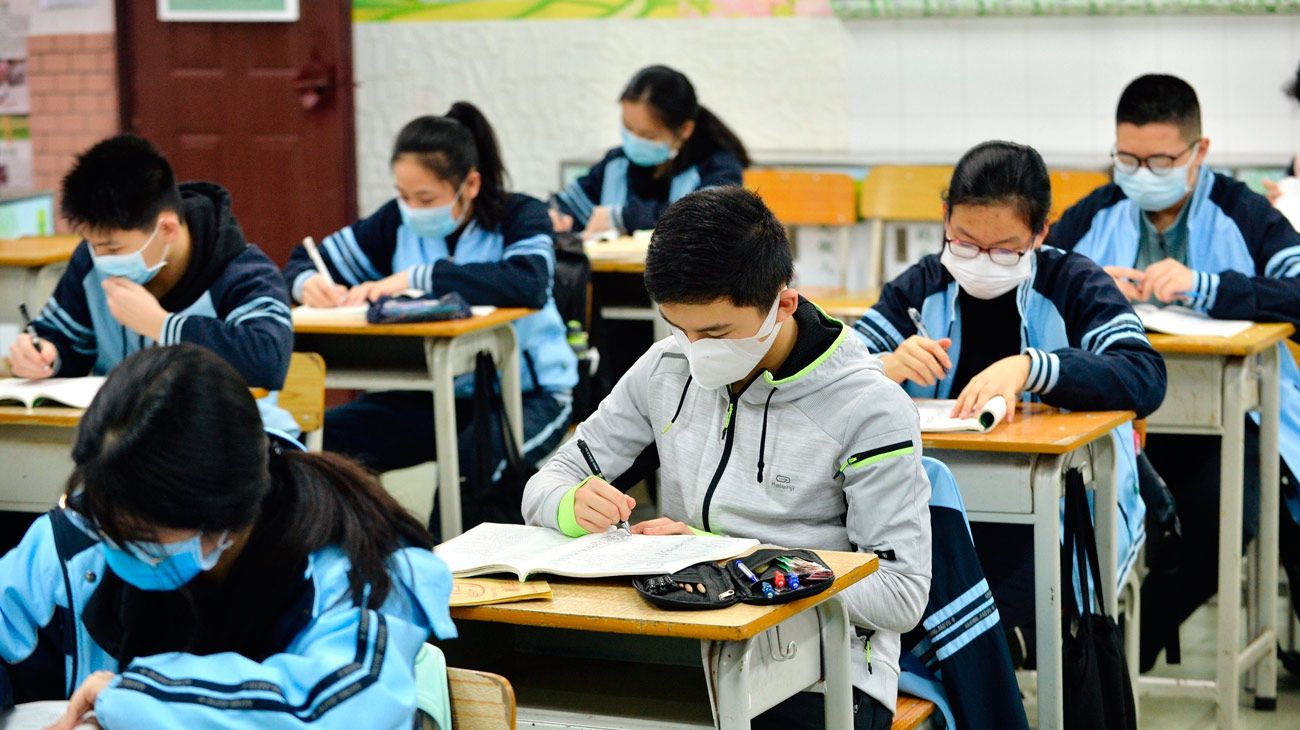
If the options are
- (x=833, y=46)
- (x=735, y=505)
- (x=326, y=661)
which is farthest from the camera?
(x=833, y=46)

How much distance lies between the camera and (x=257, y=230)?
7.78 metres

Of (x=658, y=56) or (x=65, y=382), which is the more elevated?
(x=658, y=56)

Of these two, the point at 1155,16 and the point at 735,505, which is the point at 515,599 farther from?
the point at 1155,16

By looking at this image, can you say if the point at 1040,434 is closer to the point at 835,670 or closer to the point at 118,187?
the point at 835,670

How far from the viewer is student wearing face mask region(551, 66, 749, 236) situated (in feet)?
18.5

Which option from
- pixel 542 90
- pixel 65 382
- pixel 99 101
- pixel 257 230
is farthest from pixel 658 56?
pixel 65 382

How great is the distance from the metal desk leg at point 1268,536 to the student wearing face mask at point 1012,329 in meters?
0.57

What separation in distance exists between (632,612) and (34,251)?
386 cm

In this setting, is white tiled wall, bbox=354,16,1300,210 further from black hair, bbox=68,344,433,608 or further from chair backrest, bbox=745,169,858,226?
black hair, bbox=68,344,433,608

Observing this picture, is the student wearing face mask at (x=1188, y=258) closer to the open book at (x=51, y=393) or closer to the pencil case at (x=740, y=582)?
the pencil case at (x=740, y=582)

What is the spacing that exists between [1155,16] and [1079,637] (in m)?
4.47

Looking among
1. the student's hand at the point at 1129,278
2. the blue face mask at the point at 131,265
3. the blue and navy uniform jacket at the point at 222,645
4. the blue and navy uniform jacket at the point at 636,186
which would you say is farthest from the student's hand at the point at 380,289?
the blue and navy uniform jacket at the point at 222,645

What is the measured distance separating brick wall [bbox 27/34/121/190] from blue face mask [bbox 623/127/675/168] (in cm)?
318

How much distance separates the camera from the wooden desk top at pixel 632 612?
1.78m
